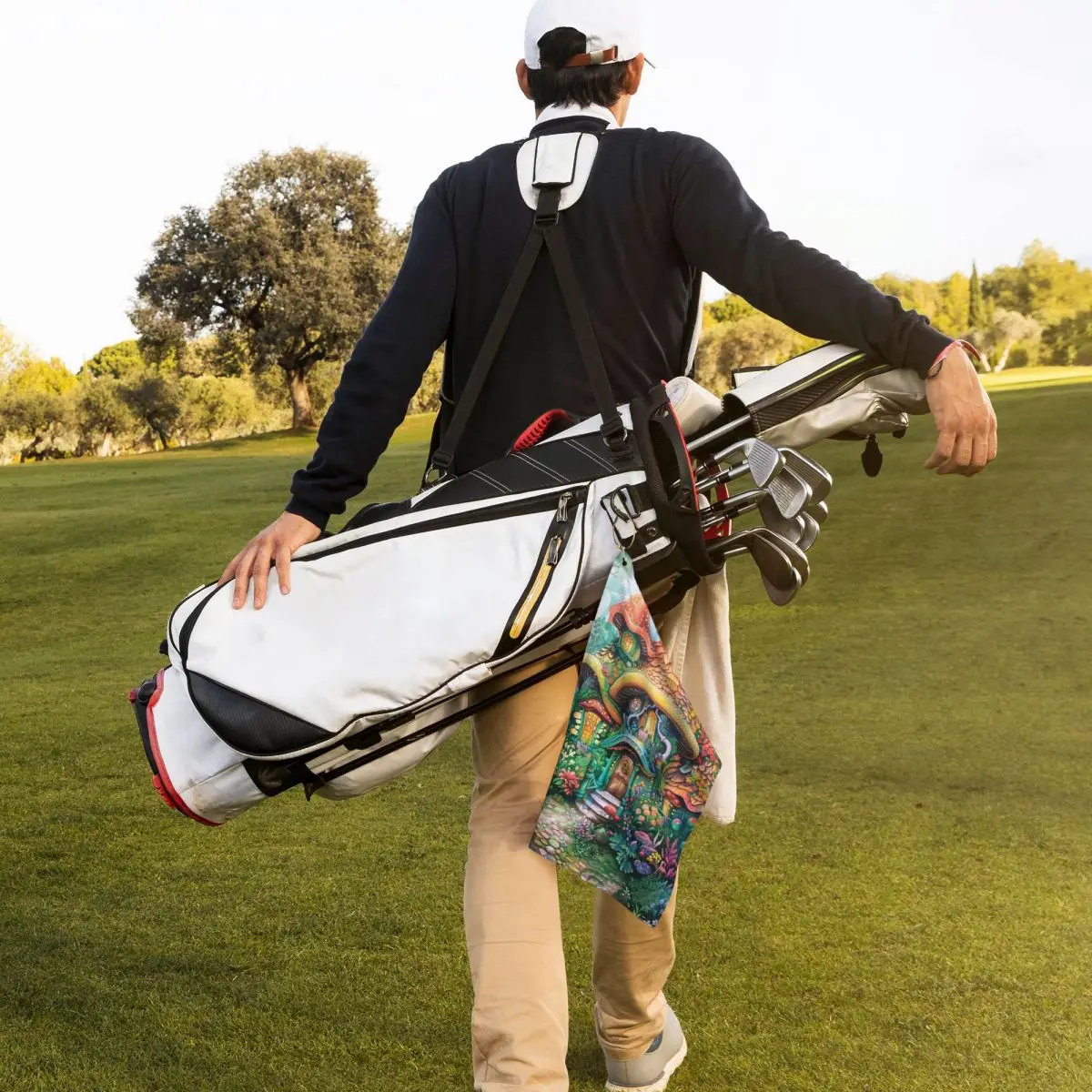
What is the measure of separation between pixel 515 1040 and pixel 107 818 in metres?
2.59

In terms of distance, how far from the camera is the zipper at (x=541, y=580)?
2.00 meters

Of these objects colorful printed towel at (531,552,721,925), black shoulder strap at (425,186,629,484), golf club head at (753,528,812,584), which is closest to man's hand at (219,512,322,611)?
black shoulder strap at (425,186,629,484)

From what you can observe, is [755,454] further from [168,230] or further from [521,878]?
[168,230]

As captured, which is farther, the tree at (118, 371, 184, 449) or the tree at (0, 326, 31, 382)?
the tree at (0, 326, 31, 382)

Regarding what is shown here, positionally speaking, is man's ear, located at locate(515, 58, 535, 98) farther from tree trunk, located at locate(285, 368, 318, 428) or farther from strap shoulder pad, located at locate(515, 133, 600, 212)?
tree trunk, located at locate(285, 368, 318, 428)

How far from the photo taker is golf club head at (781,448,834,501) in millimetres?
2131

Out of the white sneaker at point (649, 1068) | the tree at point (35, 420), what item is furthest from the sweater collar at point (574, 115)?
the tree at point (35, 420)

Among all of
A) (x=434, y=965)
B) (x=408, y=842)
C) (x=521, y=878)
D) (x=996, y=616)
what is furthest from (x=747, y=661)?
(x=521, y=878)

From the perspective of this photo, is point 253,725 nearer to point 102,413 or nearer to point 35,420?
point 102,413

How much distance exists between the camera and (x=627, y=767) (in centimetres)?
203

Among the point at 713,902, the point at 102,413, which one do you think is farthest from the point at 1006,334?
the point at 713,902

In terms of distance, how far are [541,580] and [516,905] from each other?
52cm

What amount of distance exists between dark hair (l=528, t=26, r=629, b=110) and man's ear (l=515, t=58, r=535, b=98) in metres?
0.03

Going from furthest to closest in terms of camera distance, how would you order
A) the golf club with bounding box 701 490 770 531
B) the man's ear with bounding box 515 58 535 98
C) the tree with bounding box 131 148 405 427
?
1. the tree with bounding box 131 148 405 427
2. the man's ear with bounding box 515 58 535 98
3. the golf club with bounding box 701 490 770 531
